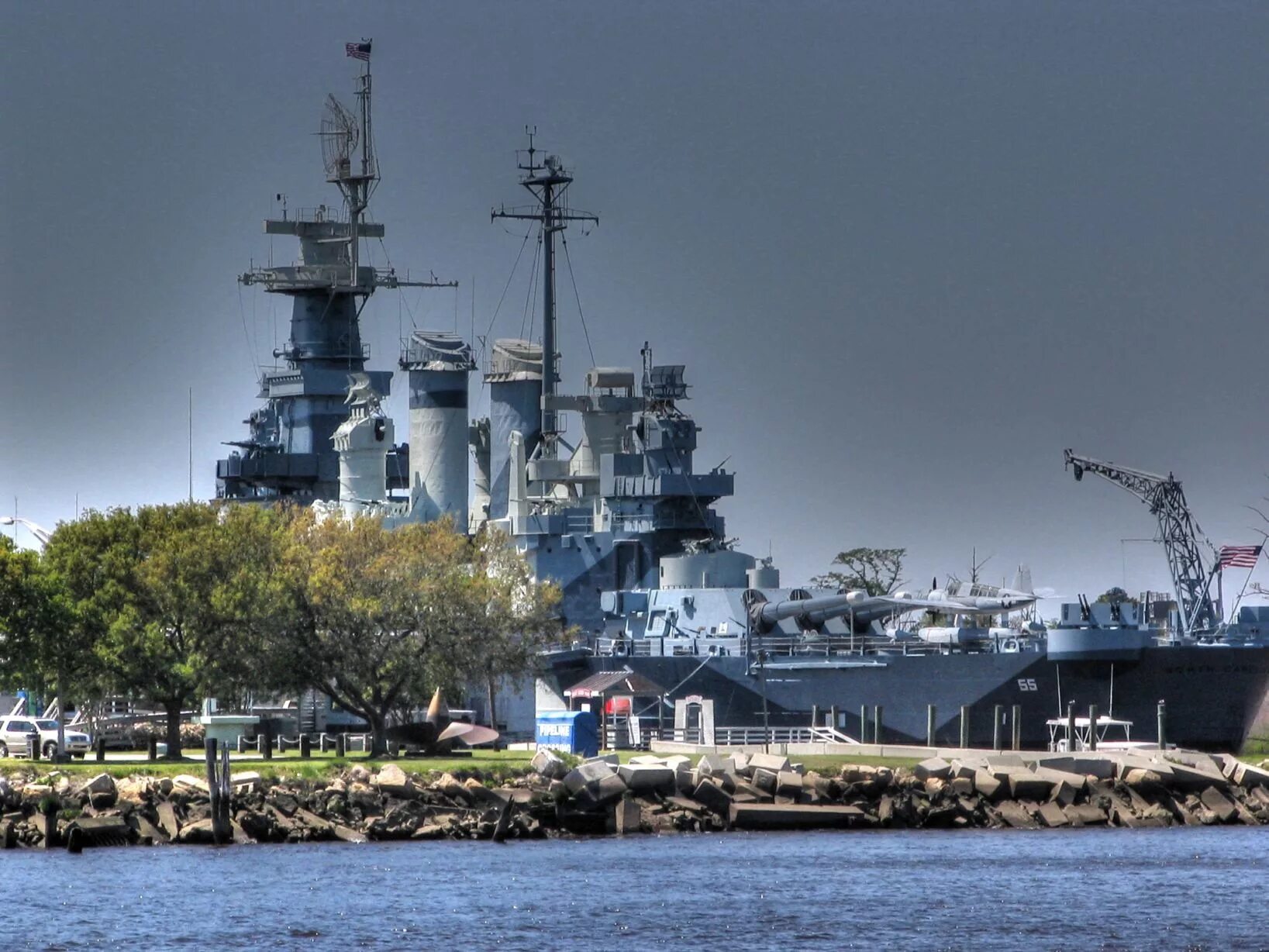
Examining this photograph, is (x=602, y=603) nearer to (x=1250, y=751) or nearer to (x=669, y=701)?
(x=669, y=701)

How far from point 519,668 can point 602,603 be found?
491 inches

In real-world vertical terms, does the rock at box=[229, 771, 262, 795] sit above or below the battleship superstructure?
below

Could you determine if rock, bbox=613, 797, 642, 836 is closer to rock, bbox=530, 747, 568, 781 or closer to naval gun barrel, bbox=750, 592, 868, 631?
rock, bbox=530, 747, 568, 781

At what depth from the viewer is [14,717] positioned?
226 feet

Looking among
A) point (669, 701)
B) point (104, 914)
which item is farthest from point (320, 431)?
point (104, 914)

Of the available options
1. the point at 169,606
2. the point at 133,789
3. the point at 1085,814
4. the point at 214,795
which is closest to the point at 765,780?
the point at 1085,814

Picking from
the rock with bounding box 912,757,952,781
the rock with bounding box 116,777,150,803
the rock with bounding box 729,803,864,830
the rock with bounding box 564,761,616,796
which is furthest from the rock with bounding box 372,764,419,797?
the rock with bounding box 912,757,952,781

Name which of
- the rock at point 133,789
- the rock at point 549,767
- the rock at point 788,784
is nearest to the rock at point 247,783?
the rock at point 133,789

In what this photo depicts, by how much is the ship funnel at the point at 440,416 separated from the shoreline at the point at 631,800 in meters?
35.3

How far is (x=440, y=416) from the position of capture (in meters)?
92.3

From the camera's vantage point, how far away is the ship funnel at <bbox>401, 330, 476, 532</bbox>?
92.1 metres

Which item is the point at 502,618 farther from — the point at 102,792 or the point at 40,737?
the point at 102,792

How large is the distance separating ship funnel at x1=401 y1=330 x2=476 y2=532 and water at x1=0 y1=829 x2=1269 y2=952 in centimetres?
4181

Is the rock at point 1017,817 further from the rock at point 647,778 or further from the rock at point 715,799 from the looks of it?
the rock at point 647,778
